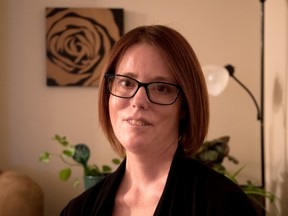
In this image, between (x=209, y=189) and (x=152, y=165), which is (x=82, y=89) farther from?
(x=209, y=189)

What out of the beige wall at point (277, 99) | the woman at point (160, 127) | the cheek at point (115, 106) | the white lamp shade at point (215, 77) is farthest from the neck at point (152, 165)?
the white lamp shade at point (215, 77)

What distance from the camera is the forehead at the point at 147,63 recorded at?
74 cm

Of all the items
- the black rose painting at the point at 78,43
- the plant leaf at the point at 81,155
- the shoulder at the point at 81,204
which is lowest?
the plant leaf at the point at 81,155

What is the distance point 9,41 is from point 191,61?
1.93 meters

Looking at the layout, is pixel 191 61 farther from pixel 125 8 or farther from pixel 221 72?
pixel 125 8

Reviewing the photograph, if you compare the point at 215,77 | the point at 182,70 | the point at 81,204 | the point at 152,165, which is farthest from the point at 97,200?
the point at 215,77

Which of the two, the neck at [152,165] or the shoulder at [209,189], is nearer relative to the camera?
the shoulder at [209,189]

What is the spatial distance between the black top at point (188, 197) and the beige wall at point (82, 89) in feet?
4.90

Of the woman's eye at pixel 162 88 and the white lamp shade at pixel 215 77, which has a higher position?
the white lamp shade at pixel 215 77

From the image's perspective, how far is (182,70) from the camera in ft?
2.45

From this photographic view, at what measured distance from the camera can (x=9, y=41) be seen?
2354mm

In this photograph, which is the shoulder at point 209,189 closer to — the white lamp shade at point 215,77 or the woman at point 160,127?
the woman at point 160,127

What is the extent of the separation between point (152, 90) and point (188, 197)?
25cm

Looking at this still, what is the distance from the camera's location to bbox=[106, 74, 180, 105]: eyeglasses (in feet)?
2.45
